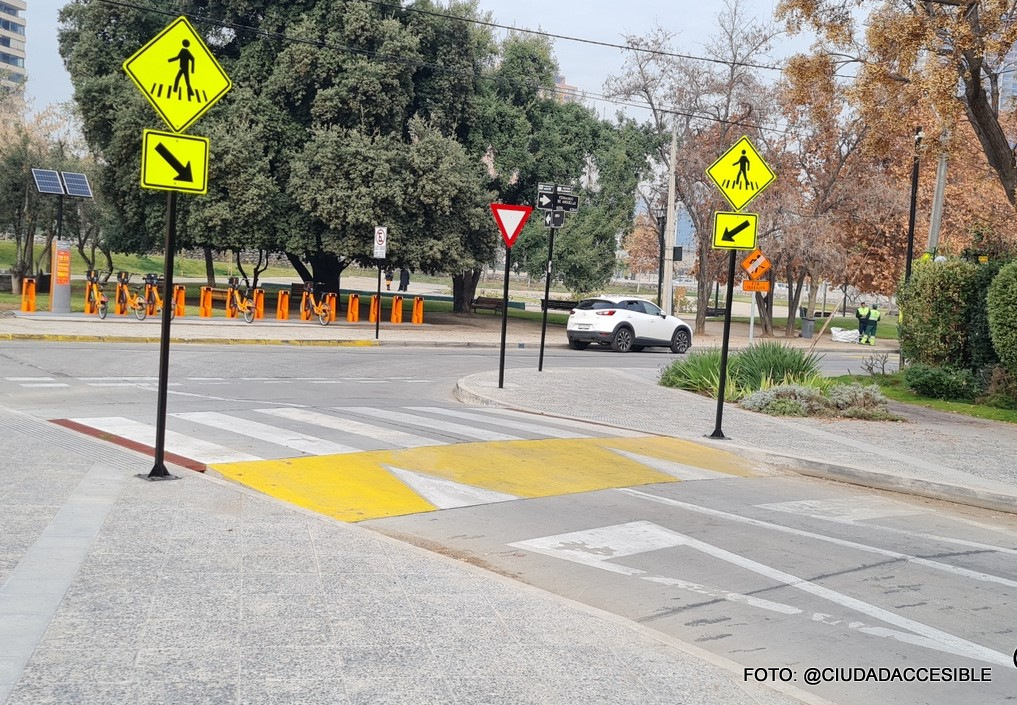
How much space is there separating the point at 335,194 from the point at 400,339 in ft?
21.1

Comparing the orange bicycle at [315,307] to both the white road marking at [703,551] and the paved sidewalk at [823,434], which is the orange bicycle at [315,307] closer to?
the paved sidewalk at [823,434]

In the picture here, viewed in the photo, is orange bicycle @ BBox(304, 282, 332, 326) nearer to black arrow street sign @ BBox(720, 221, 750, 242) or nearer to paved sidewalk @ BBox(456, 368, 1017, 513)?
paved sidewalk @ BBox(456, 368, 1017, 513)

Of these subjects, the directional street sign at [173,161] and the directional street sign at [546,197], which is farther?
the directional street sign at [546,197]

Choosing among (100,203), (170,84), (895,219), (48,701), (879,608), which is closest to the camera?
(48,701)

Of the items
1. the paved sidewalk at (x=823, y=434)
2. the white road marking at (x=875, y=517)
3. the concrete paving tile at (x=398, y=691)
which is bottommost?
the white road marking at (x=875, y=517)

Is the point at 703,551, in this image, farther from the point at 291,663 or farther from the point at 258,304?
the point at 258,304

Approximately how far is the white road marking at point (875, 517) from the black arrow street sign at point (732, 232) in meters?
4.07

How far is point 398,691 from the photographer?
4242 mm

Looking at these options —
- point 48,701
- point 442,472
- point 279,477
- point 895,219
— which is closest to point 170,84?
point 279,477

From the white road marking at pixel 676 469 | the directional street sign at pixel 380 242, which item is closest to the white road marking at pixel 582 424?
the white road marking at pixel 676 469

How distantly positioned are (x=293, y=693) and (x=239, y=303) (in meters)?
27.6

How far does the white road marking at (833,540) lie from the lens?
23.0 ft

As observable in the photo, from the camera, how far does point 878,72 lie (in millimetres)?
19188

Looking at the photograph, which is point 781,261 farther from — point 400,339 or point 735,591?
point 735,591
